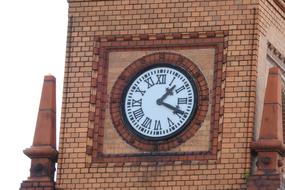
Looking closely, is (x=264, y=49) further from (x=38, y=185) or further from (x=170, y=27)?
(x=38, y=185)

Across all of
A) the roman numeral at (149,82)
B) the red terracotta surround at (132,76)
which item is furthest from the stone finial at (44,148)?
the roman numeral at (149,82)

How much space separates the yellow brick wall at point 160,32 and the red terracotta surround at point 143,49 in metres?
→ 0.10

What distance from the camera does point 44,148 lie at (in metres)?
39.6

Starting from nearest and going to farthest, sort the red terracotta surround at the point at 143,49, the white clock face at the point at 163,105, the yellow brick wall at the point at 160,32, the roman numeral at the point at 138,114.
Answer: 1. the yellow brick wall at the point at 160,32
2. the red terracotta surround at the point at 143,49
3. the white clock face at the point at 163,105
4. the roman numeral at the point at 138,114

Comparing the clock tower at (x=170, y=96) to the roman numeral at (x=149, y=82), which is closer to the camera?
the clock tower at (x=170, y=96)

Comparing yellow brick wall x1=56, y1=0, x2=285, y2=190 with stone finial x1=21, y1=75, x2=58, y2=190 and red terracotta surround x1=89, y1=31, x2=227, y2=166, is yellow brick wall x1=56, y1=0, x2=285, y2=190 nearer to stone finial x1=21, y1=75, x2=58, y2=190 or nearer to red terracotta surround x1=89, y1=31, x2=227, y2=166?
red terracotta surround x1=89, y1=31, x2=227, y2=166

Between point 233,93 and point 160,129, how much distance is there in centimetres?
154

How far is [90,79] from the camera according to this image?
132 ft

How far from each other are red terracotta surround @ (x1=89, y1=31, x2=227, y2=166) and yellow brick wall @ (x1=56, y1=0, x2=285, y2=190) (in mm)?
97

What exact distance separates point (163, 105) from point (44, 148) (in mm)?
2416

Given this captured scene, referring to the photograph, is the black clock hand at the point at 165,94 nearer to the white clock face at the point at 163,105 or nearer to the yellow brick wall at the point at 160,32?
the white clock face at the point at 163,105

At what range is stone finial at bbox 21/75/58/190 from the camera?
39.5m

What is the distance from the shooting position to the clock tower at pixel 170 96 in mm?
38906

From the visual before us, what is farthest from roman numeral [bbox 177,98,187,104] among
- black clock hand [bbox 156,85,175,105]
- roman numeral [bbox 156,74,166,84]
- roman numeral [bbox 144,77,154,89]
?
roman numeral [bbox 144,77,154,89]
